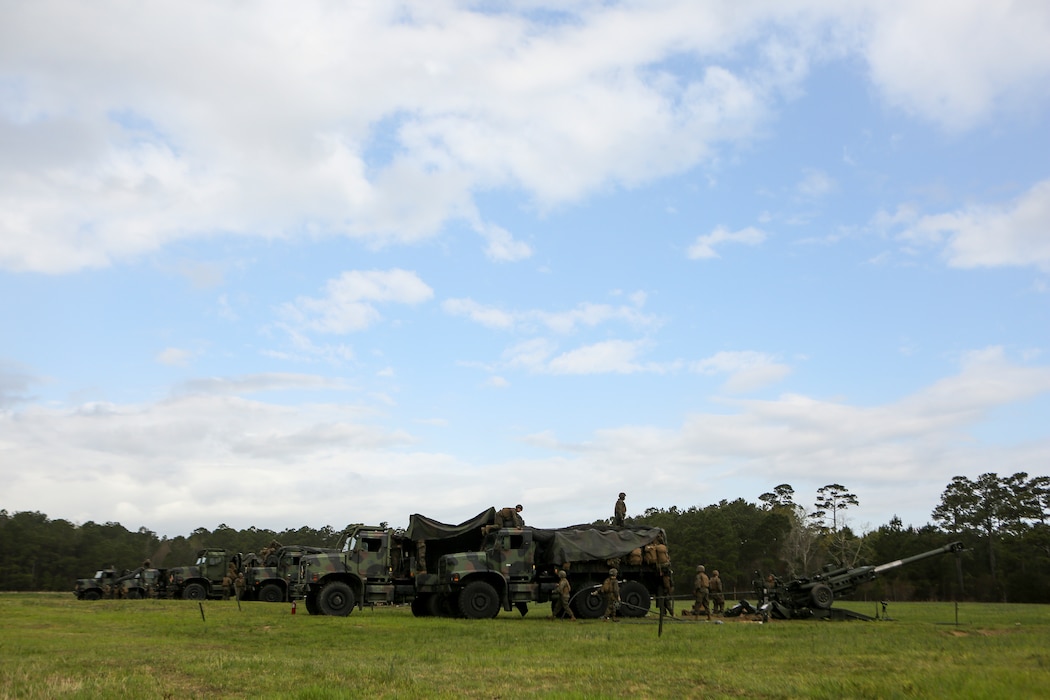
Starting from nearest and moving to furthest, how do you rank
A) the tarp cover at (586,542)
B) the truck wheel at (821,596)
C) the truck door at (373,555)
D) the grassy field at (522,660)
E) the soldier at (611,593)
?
1. the grassy field at (522,660)
2. the truck wheel at (821,596)
3. the soldier at (611,593)
4. the tarp cover at (586,542)
5. the truck door at (373,555)

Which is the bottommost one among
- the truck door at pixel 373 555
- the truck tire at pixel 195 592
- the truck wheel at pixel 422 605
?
the truck tire at pixel 195 592

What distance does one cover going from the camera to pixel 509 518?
2497cm

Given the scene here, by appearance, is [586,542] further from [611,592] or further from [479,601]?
[479,601]

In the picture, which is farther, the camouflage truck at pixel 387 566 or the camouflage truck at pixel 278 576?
the camouflage truck at pixel 278 576

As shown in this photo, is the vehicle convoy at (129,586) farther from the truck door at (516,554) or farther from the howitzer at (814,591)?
the howitzer at (814,591)

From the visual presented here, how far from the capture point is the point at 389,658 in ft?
41.7

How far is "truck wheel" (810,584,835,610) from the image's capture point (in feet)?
71.3

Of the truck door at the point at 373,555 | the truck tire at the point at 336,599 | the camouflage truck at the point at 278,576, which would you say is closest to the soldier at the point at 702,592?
the truck door at the point at 373,555

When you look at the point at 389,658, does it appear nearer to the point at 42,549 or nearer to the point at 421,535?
the point at 421,535

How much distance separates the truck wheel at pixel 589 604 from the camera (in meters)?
23.4

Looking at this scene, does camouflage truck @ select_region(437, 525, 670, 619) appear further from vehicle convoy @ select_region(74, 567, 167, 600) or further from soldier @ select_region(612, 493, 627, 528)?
vehicle convoy @ select_region(74, 567, 167, 600)

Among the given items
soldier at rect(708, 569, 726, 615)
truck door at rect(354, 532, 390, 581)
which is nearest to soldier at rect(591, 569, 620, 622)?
soldier at rect(708, 569, 726, 615)

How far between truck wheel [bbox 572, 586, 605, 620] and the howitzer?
428cm

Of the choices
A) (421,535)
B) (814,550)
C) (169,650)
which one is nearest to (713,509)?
(814,550)
